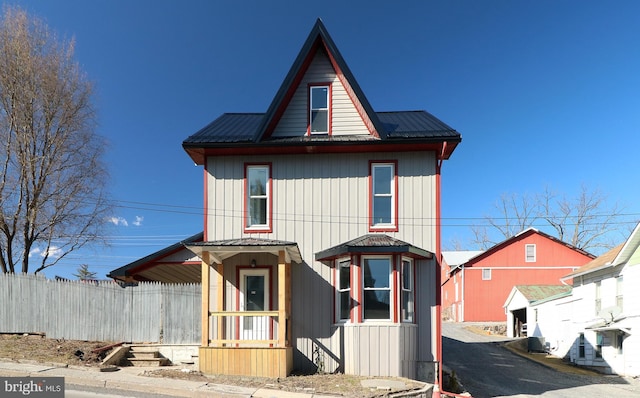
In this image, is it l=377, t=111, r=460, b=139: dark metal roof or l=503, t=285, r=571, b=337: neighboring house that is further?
l=503, t=285, r=571, b=337: neighboring house

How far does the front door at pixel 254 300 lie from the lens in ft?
43.7

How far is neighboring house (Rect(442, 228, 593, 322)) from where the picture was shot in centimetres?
3681

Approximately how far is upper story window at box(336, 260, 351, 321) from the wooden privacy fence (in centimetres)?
437

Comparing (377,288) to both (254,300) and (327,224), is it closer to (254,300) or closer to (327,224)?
(327,224)

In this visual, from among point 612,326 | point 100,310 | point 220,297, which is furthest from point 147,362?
point 612,326

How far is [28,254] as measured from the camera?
1994 centimetres

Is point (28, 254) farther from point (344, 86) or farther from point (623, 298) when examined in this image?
point (623, 298)

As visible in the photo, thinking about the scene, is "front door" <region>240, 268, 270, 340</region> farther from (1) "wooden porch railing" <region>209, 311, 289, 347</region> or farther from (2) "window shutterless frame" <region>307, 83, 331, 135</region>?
(2) "window shutterless frame" <region>307, 83, 331, 135</region>

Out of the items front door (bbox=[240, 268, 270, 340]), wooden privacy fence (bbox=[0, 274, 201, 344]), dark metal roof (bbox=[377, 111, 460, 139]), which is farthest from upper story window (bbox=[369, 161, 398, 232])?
wooden privacy fence (bbox=[0, 274, 201, 344])

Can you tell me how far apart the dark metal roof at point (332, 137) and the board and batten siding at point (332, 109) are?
270 millimetres

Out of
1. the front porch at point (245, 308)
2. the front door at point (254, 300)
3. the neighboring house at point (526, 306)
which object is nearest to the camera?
the front porch at point (245, 308)

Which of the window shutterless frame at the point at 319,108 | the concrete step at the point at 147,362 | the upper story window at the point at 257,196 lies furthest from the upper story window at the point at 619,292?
the concrete step at the point at 147,362

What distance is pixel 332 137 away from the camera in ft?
45.5

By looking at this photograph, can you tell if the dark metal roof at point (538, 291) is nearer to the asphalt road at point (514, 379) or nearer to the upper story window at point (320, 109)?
the asphalt road at point (514, 379)
